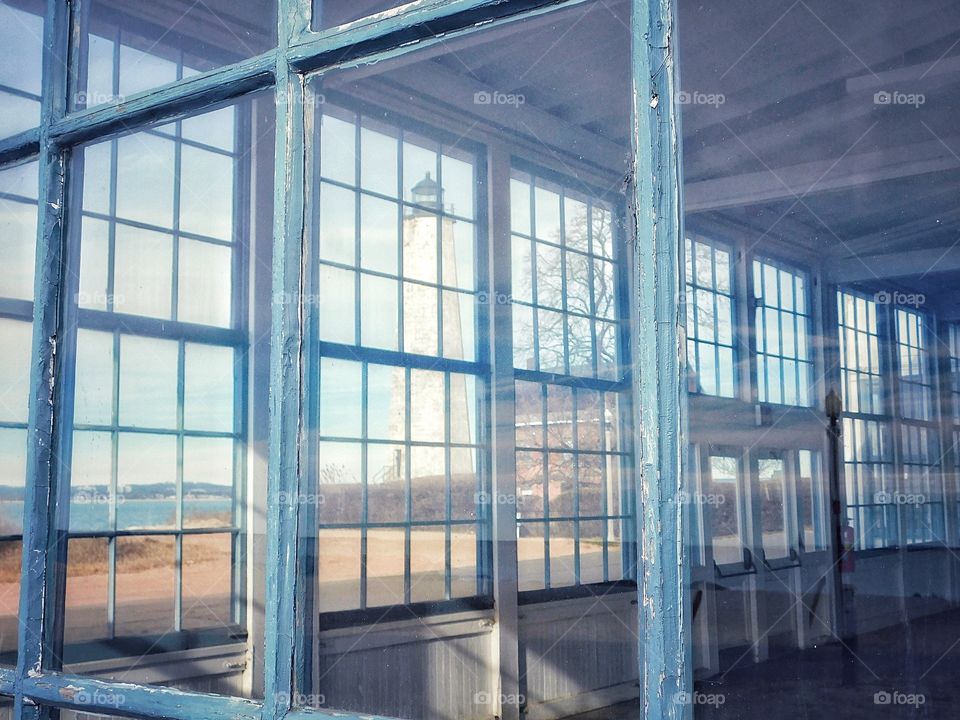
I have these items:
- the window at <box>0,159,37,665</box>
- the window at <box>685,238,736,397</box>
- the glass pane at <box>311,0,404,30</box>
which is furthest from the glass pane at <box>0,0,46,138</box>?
the window at <box>685,238,736,397</box>

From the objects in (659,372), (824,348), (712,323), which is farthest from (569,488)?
(659,372)

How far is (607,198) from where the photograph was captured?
5.34 metres

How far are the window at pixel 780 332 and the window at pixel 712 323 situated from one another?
0.33 metres

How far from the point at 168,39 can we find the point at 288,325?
283 centimetres

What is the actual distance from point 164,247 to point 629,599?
3.46 meters

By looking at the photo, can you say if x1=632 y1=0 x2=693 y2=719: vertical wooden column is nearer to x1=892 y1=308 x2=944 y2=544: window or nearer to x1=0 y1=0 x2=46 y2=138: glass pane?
x1=0 y1=0 x2=46 y2=138: glass pane

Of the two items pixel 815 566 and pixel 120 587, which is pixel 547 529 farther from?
pixel 815 566

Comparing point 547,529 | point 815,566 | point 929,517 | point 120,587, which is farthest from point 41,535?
point 929,517

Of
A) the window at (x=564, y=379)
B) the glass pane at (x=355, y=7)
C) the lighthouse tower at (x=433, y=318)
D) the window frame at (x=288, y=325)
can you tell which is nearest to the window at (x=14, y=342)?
the window frame at (x=288, y=325)

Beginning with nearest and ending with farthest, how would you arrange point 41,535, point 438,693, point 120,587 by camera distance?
point 41,535 < point 120,587 < point 438,693

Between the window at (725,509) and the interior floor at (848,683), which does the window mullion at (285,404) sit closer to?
the interior floor at (848,683)

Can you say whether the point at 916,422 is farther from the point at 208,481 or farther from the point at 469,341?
the point at 208,481

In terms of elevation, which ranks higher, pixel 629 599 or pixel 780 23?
pixel 780 23

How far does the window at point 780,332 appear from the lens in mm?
7797
